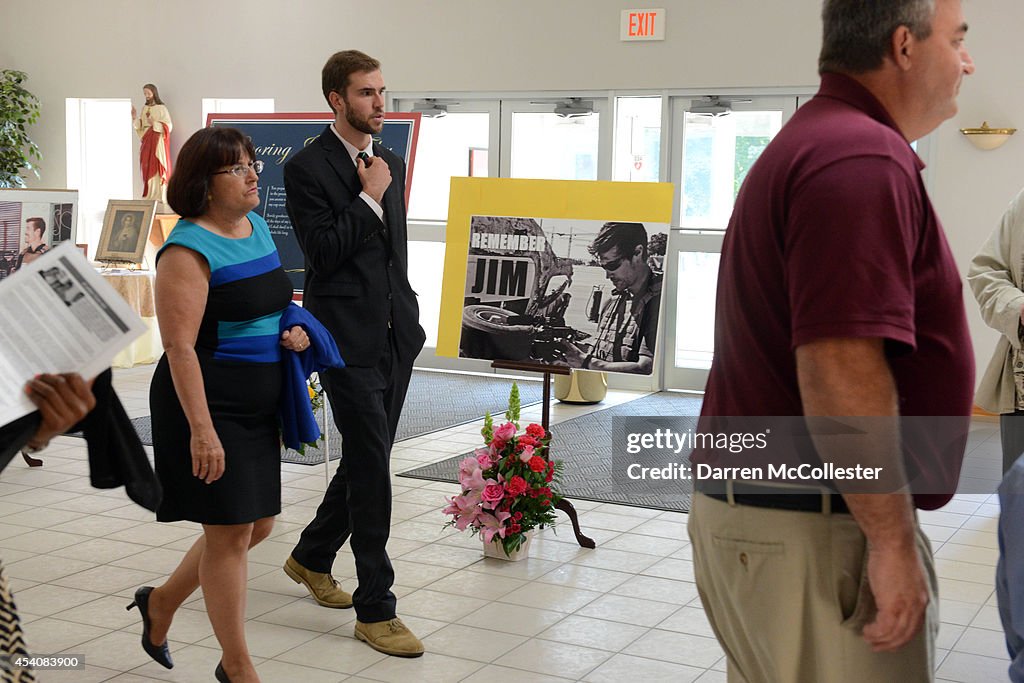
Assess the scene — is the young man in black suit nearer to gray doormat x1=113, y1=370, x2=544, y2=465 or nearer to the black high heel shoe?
the black high heel shoe

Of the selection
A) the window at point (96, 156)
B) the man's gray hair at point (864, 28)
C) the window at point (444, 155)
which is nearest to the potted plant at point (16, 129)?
the window at point (96, 156)

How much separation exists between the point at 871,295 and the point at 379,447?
236 centimetres

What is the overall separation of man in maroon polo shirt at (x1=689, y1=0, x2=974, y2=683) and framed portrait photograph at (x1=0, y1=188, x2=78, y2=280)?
5.63m

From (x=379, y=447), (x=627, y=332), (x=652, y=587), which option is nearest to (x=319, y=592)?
(x=379, y=447)

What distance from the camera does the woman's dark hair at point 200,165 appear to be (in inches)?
121

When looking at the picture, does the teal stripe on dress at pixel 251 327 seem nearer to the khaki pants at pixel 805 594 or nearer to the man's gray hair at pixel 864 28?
the khaki pants at pixel 805 594

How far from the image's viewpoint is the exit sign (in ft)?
29.9

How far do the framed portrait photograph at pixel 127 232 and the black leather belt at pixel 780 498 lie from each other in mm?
9214

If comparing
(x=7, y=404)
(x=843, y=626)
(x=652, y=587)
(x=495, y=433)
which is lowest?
(x=652, y=587)

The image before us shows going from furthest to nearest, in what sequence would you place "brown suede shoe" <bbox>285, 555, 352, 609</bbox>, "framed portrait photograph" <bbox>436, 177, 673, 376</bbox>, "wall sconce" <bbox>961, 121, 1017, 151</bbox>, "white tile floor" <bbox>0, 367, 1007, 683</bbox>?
"wall sconce" <bbox>961, 121, 1017, 151</bbox>, "framed portrait photograph" <bbox>436, 177, 673, 376</bbox>, "brown suede shoe" <bbox>285, 555, 352, 609</bbox>, "white tile floor" <bbox>0, 367, 1007, 683</bbox>

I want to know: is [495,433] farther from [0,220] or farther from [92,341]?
[0,220]

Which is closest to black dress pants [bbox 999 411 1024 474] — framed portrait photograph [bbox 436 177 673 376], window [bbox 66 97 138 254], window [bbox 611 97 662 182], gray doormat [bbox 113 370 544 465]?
framed portrait photograph [bbox 436 177 673 376]

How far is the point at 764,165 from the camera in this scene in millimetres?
1627

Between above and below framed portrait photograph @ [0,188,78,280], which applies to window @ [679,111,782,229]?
above
